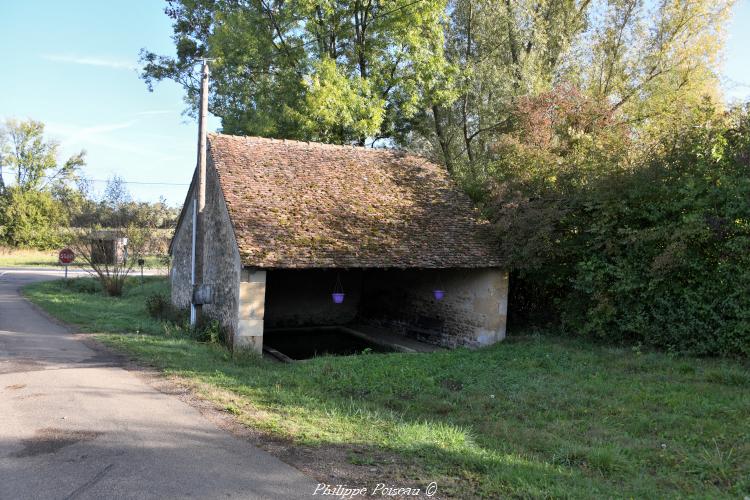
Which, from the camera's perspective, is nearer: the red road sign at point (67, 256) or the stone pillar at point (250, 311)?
the stone pillar at point (250, 311)

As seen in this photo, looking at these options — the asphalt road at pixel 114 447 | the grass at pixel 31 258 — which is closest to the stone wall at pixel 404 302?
the asphalt road at pixel 114 447

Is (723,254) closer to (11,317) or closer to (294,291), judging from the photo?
(294,291)

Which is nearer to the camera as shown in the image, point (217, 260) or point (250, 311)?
point (250, 311)

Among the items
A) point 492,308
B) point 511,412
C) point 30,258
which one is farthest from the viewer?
point 30,258

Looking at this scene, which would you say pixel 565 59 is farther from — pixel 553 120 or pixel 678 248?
pixel 678 248

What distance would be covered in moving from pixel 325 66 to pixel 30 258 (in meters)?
31.6

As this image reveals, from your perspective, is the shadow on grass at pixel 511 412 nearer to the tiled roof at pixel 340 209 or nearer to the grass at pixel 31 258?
the tiled roof at pixel 340 209

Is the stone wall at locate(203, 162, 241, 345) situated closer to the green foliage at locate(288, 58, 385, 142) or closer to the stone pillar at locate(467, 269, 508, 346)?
the stone pillar at locate(467, 269, 508, 346)

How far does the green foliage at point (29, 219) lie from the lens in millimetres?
41625

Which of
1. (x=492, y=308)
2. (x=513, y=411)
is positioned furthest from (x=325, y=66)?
(x=513, y=411)

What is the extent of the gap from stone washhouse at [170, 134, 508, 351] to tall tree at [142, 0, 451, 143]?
13.6 feet

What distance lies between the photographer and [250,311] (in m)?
10.9

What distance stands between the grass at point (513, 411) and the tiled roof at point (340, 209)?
2303 millimetres

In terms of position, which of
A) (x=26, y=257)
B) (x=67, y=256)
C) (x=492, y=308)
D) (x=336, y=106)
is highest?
(x=336, y=106)
